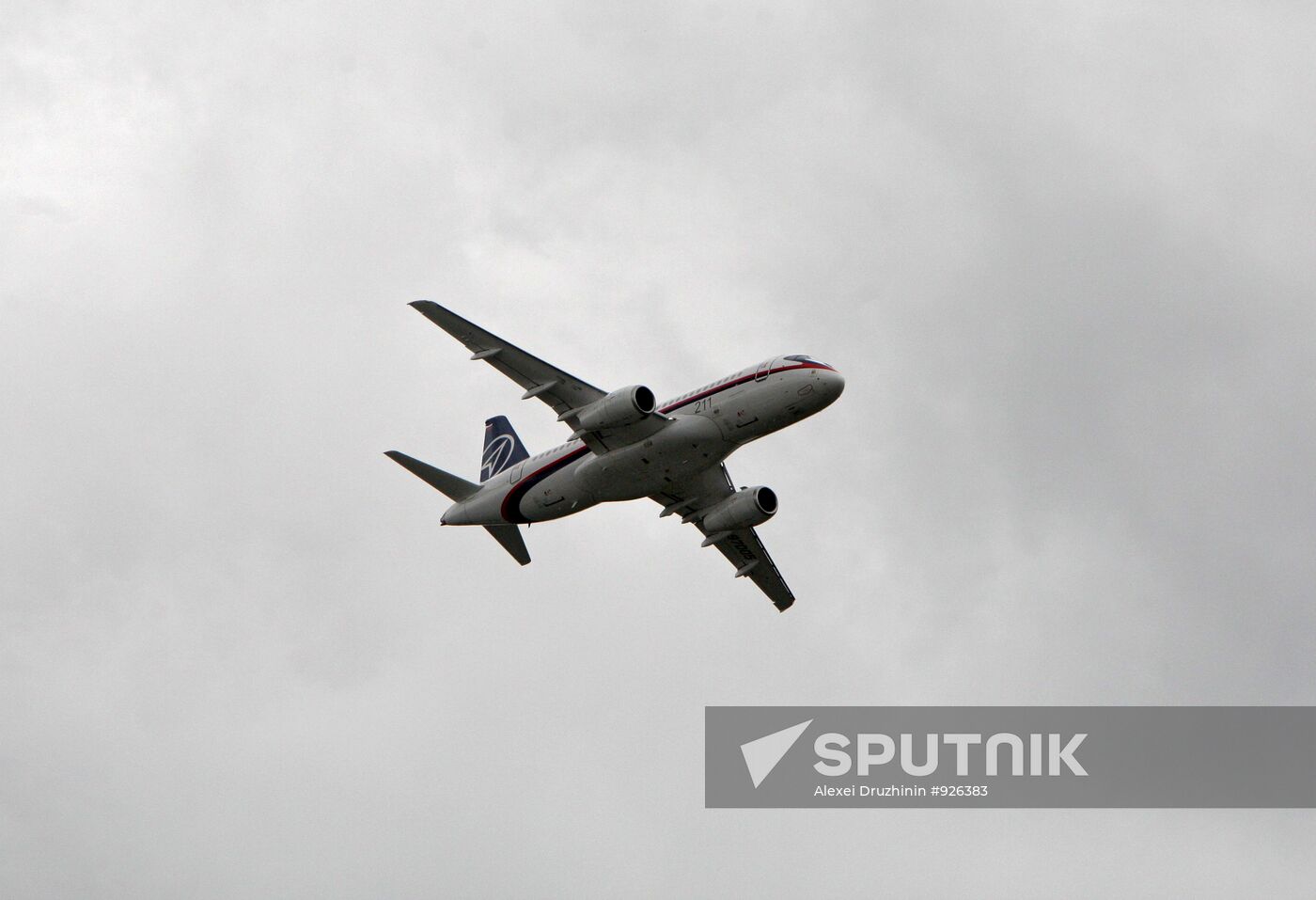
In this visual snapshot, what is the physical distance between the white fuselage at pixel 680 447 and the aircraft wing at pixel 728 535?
6.60 ft

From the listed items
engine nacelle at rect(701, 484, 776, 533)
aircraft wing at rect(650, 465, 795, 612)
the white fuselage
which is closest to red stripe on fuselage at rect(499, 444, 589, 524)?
the white fuselage

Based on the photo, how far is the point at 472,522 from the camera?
195 ft

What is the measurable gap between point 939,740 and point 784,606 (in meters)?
9.59

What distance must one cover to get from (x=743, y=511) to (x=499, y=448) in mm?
11570

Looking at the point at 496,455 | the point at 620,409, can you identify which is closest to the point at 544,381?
the point at 620,409

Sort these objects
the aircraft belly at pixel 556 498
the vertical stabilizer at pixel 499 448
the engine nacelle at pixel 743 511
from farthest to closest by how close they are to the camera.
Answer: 1. the vertical stabilizer at pixel 499 448
2. the engine nacelle at pixel 743 511
3. the aircraft belly at pixel 556 498

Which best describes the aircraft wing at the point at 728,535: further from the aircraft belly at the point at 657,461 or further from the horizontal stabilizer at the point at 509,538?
the horizontal stabilizer at the point at 509,538

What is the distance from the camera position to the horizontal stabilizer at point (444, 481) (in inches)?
2307

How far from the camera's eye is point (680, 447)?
51875 millimetres

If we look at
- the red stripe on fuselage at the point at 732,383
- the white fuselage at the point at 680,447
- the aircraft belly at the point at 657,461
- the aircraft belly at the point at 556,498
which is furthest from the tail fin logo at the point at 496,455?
the red stripe on fuselage at the point at 732,383

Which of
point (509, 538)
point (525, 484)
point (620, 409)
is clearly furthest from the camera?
point (509, 538)

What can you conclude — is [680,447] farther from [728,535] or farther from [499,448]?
[499,448]

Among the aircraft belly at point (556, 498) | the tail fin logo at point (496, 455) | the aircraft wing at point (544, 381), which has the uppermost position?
the tail fin logo at point (496, 455)

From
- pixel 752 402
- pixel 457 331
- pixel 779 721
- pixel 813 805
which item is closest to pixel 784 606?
pixel 779 721
